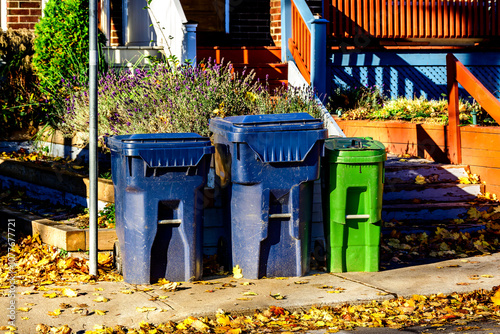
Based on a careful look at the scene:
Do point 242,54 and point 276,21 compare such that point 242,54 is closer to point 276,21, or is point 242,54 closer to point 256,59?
point 256,59

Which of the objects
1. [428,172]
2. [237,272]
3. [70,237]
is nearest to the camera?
[237,272]

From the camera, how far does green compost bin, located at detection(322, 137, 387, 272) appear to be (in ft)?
19.9

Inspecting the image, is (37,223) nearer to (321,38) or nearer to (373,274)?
(373,274)

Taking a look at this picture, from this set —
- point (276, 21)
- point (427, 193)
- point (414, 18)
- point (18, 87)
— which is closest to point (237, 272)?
point (427, 193)

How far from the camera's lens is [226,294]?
5438mm

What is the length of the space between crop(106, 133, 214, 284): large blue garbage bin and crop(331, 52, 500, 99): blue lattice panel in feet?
19.1

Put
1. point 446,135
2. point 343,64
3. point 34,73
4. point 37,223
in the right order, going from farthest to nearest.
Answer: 1. point 343,64
2. point 34,73
3. point 446,135
4. point 37,223

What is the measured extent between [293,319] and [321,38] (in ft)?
18.6

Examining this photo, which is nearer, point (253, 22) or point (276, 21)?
point (276, 21)

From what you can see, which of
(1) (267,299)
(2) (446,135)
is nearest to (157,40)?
(2) (446,135)

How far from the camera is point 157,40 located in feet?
37.1

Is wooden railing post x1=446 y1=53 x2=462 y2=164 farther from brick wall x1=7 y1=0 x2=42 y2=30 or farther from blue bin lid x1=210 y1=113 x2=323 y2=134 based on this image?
brick wall x1=7 y1=0 x2=42 y2=30

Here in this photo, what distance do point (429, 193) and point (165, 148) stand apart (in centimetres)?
376

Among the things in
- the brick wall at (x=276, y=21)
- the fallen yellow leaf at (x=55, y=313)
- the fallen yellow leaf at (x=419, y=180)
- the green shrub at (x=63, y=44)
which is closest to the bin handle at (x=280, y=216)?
the fallen yellow leaf at (x=55, y=313)
